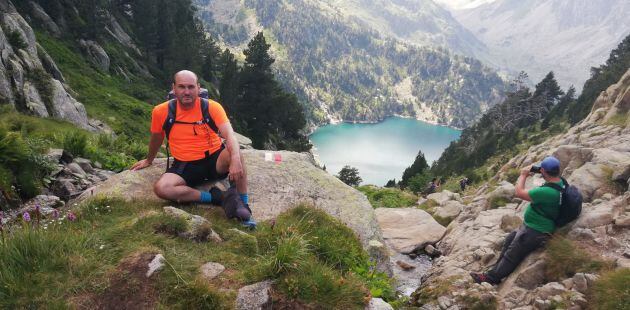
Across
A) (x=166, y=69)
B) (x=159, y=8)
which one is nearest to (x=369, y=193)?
(x=166, y=69)

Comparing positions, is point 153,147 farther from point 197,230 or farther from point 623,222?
point 623,222

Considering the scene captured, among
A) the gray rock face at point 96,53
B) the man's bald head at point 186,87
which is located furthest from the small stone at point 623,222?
the gray rock face at point 96,53

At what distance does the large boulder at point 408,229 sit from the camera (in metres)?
18.3

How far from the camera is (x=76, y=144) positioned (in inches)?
493

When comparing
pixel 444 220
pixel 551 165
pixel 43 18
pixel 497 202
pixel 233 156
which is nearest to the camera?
pixel 233 156

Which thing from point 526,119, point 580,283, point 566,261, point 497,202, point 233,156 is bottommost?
point 580,283

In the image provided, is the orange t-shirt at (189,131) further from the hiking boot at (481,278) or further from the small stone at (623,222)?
the small stone at (623,222)

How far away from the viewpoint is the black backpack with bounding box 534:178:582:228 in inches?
365

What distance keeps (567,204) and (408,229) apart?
35.7 ft

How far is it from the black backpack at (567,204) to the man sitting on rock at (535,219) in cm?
9

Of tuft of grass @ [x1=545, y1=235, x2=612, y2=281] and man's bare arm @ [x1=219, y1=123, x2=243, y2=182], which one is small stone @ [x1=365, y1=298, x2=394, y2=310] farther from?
tuft of grass @ [x1=545, y1=235, x2=612, y2=281]

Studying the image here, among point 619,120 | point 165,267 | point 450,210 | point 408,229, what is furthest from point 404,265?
point 619,120

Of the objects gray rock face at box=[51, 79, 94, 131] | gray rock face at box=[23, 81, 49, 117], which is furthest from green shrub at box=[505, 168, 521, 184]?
gray rock face at box=[23, 81, 49, 117]

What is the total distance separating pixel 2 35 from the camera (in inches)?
822
